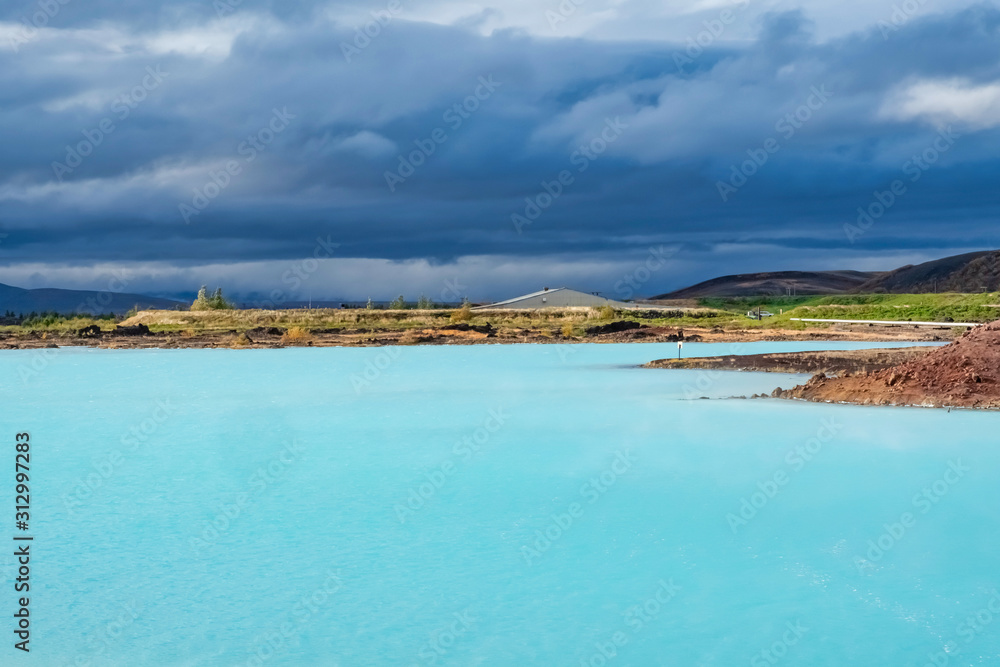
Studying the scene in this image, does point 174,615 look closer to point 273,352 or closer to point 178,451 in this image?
point 178,451

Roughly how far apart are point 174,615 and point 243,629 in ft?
2.09

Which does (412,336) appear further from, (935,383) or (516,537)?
(516,537)

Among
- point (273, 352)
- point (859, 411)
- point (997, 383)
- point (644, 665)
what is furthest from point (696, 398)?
point (273, 352)

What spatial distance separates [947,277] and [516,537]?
153653mm

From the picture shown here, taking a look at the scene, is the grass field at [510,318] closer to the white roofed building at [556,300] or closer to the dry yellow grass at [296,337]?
the dry yellow grass at [296,337]

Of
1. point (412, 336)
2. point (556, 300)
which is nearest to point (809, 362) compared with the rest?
point (412, 336)

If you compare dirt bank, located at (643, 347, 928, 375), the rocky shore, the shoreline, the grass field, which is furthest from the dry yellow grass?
the shoreline

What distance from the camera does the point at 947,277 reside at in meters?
147

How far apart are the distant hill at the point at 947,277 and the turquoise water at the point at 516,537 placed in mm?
132002

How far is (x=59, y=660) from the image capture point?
6348 mm

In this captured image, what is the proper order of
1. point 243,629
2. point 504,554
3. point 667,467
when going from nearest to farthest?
point 243,629 < point 504,554 < point 667,467

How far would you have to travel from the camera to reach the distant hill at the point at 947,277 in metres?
138

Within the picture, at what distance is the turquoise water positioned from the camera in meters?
6.80

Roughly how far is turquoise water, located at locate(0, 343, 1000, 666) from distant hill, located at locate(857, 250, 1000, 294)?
13200 centimetres
